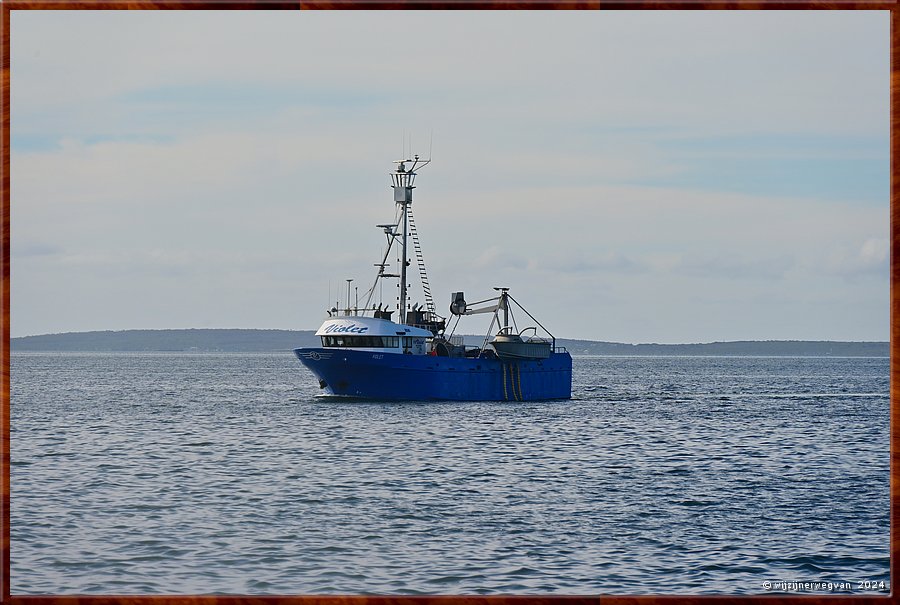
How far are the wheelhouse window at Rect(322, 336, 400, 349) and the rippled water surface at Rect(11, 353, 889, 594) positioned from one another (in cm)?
361

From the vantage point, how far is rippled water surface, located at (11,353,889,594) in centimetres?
1808

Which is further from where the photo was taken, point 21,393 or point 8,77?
point 21,393

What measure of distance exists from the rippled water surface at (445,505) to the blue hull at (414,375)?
5.59 ft

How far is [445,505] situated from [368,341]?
30.5 meters

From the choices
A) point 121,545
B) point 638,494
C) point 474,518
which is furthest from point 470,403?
point 121,545

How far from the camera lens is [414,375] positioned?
2218 inches

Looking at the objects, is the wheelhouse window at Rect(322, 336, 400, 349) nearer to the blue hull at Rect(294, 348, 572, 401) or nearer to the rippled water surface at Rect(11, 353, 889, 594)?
the blue hull at Rect(294, 348, 572, 401)

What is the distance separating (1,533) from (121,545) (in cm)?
1176

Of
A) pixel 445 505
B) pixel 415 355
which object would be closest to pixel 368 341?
pixel 415 355

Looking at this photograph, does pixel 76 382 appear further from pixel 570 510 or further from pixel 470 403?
pixel 570 510

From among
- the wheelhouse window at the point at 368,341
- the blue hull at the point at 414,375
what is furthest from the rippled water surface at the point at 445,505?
the wheelhouse window at the point at 368,341

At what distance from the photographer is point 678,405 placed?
72.2 metres

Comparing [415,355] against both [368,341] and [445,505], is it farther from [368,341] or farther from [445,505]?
[445,505]

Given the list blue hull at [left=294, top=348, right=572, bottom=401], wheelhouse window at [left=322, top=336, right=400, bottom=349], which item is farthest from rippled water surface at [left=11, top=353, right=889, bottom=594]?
wheelhouse window at [left=322, top=336, right=400, bottom=349]
